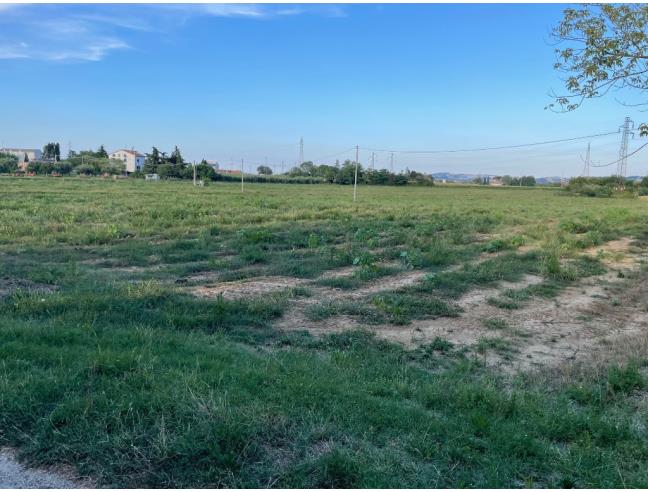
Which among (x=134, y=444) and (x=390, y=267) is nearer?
(x=134, y=444)

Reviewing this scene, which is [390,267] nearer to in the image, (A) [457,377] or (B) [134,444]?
(A) [457,377]

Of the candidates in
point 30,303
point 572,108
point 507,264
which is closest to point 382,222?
point 507,264

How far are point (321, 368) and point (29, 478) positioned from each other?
8.55 ft

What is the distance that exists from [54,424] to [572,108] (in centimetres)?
980

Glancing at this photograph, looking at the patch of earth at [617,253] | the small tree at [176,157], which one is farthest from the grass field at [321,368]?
the small tree at [176,157]

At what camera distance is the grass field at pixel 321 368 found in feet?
10.5

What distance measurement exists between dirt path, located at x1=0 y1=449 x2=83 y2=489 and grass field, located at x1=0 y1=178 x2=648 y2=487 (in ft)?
0.31

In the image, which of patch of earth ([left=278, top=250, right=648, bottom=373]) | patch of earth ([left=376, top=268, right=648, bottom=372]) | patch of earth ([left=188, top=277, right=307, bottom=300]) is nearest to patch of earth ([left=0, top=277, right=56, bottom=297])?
patch of earth ([left=188, top=277, right=307, bottom=300])

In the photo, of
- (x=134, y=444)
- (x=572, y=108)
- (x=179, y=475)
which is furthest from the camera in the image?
(x=572, y=108)

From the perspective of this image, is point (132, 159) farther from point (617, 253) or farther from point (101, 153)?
point (617, 253)

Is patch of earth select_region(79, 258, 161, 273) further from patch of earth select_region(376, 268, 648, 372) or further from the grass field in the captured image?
patch of earth select_region(376, 268, 648, 372)

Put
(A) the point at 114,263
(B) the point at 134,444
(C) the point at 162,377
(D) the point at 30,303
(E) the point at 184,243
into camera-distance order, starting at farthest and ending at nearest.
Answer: (E) the point at 184,243 < (A) the point at 114,263 < (D) the point at 30,303 < (C) the point at 162,377 < (B) the point at 134,444

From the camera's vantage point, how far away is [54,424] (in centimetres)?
341

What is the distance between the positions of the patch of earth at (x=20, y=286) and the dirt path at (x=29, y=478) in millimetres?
5285
